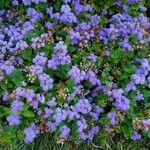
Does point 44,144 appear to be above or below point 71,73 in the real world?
below

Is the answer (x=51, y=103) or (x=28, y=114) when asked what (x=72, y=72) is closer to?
(x=51, y=103)

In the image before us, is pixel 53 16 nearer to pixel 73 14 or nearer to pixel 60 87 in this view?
pixel 73 14

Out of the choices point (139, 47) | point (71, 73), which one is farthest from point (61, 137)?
point (139, 47)

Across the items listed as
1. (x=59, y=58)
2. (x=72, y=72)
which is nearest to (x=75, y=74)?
(x=72, y=72)

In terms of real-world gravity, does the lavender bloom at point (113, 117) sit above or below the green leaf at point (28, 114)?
below

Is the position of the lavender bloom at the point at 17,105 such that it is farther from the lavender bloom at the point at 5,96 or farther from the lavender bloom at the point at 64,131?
the lavender bloom at the point at 64,131

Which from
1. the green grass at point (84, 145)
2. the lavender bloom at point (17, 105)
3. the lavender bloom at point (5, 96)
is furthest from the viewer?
the green grass at point (84, 145)

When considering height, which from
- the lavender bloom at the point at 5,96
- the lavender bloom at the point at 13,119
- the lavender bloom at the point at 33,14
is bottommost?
the lavender bloom at the point at 13,119

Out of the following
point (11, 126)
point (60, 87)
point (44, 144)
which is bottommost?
point (44, 144)

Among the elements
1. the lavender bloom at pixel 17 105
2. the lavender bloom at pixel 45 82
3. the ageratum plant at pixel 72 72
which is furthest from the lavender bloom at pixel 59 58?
the lavender bloom at pixel 17 105
